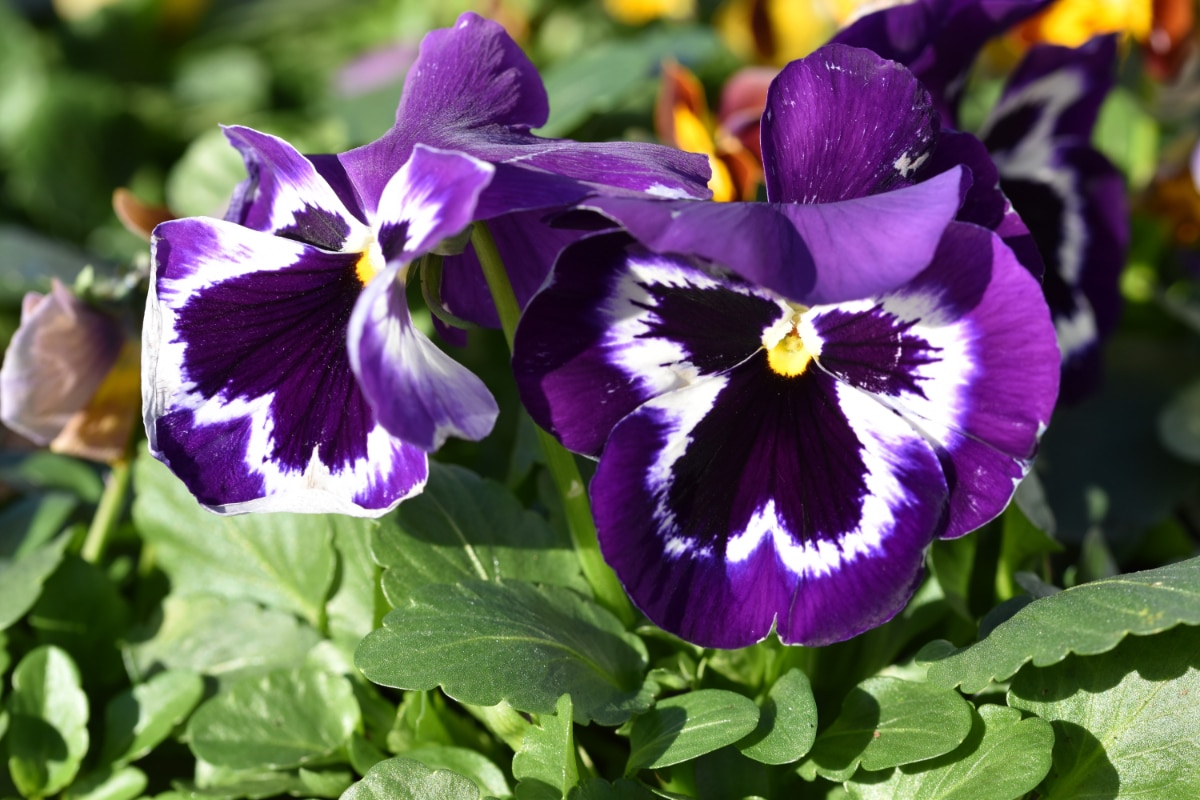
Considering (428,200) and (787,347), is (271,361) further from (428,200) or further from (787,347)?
(787,347)

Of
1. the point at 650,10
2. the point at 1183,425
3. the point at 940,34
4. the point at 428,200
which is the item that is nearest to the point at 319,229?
the point at 428,200

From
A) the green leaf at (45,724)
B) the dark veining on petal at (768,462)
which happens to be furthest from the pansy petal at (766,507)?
the green leaf at (45,724)

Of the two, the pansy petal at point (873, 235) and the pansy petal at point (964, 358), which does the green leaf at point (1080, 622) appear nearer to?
the pansy petal at point (964, 358)

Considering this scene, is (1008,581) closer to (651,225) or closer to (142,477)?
(651,225)

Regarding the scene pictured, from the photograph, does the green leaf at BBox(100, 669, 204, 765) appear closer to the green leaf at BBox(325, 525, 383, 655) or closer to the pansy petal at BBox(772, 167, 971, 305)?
the green leaf at BBox(325, 525, 383, 655)

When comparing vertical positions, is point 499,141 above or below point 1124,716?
above

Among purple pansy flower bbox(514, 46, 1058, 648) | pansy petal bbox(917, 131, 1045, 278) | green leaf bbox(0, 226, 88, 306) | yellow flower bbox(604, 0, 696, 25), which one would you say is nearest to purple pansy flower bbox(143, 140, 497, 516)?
purple pansy flower bbox(514, 46, 1058, 648)

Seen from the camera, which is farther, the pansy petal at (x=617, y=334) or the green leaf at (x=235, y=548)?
the green leaf at (x=235, y=548)
